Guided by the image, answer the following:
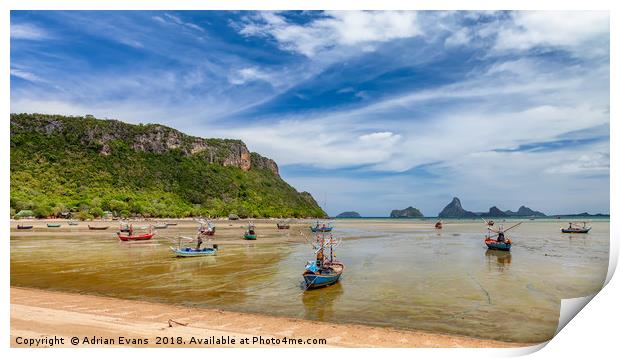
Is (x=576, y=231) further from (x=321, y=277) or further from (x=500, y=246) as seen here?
(x=321, y=277)

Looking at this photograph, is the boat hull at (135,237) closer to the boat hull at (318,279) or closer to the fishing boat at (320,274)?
the fishing boat at (320,274)

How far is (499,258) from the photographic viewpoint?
2783cm

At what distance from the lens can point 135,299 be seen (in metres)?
13.6

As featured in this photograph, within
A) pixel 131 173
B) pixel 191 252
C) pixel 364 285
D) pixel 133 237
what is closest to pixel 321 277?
pixel 364 285

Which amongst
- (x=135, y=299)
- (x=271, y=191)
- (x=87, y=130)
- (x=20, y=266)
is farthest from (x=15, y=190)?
(x=271, y=191)

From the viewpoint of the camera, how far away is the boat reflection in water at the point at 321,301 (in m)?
12.0

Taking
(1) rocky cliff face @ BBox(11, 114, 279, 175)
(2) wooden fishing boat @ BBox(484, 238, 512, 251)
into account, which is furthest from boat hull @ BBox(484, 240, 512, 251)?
(1) rocky cliff face @ BBox(11, 114, 279, 175)

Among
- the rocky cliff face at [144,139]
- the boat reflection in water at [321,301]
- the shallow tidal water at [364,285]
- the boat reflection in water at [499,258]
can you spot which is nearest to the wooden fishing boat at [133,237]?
the shallow tidal water at [364,285]

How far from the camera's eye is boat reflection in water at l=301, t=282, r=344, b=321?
12.0m

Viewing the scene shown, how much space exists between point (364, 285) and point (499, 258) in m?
15.8

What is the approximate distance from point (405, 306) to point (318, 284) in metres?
3.82

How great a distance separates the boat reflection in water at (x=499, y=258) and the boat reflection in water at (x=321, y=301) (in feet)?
40.8

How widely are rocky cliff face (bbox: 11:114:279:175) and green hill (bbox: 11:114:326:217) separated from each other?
22 cm

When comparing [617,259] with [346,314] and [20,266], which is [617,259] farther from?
[20,266]
